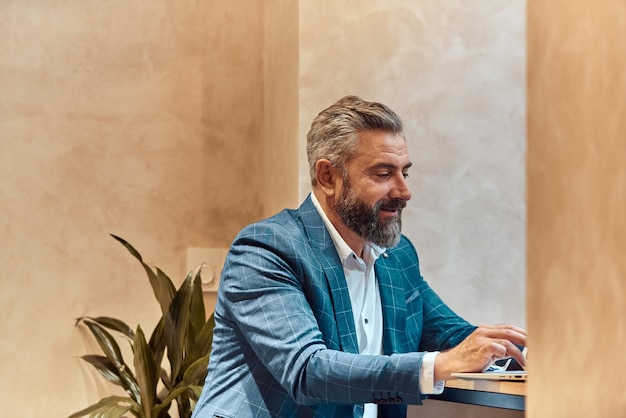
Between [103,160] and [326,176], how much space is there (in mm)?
1288

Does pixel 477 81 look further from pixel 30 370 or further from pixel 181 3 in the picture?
pixel 30 370

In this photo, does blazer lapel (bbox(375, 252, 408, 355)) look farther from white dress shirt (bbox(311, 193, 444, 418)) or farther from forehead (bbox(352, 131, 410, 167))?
forehead (bbox(352, 131, 410, 167))

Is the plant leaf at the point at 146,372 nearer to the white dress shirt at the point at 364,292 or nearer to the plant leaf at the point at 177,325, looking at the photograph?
the plant leaf at the point at 177,325

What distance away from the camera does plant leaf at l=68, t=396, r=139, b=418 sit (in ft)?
9.55

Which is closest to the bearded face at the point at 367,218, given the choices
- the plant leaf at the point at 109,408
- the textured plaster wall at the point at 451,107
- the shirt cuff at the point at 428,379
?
the shirt cuff at the point at 428,379

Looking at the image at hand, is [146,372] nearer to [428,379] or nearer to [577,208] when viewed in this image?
[428,379]

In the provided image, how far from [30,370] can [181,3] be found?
4.73ft

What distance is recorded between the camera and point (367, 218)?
220 cm

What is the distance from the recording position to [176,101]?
3383 millimetres

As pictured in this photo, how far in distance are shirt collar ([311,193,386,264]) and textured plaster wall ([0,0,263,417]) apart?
4.00 ft

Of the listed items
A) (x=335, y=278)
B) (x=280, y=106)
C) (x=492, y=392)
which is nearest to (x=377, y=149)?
(x=335, y=278)

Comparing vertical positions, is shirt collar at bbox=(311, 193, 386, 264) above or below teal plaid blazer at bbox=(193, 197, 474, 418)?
above

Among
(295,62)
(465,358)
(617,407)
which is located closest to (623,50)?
(617,407)

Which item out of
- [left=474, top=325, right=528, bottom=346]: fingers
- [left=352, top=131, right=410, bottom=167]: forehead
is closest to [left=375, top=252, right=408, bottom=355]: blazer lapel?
[left=352, top=131, right=410, bottom=167]: forehead
